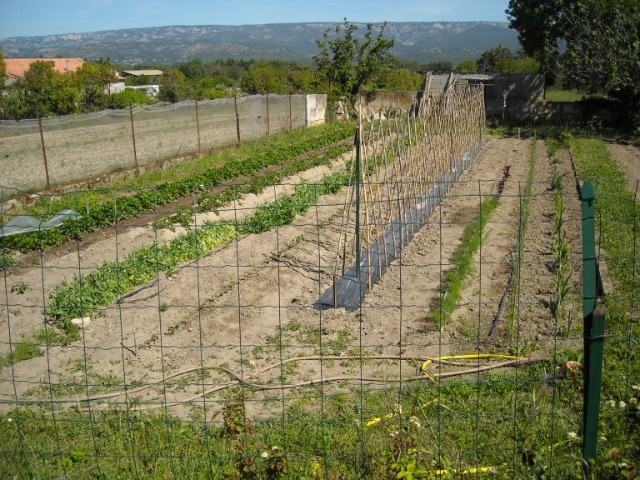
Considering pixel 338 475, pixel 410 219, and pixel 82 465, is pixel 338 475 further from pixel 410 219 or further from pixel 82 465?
pixel 410 219

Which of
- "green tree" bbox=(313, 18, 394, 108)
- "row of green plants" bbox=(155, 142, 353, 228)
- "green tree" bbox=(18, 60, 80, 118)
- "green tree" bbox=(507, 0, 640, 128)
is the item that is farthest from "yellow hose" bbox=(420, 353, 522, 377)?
"green tree" bbox=(313, 18, 394, 108)

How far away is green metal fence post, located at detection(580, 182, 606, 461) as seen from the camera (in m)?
3.34

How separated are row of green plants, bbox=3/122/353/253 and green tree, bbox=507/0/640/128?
366 inches

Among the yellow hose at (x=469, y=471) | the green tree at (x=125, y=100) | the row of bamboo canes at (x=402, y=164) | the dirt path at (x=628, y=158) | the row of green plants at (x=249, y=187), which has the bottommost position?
the dirt path at (x=628, y=158)

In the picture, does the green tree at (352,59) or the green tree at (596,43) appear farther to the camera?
the green tree at (352,59)

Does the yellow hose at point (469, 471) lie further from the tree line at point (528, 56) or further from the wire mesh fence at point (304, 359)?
the tree line at point (528, 56)

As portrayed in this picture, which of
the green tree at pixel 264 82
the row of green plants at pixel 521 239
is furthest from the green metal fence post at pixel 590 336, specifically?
the green tree at pixel 264 82

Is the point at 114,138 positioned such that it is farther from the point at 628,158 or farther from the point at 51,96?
the point at 628,158

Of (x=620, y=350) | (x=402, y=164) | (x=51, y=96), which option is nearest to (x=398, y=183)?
(x=402, y=164)

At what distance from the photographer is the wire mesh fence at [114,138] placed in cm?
1243

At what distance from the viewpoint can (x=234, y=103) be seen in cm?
1967

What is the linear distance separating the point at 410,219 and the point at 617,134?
49.8 ft

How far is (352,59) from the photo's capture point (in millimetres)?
29906

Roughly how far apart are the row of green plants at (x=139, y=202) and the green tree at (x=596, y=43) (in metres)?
9.30
